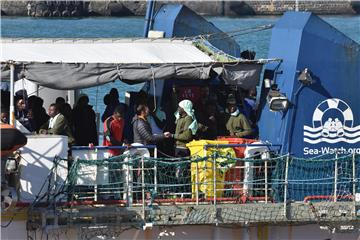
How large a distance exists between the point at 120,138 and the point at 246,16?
55.1 m

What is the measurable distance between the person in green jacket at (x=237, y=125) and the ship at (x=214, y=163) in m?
0.17

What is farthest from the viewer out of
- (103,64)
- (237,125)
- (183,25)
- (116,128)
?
(183,25)

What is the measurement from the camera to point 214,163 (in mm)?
16719

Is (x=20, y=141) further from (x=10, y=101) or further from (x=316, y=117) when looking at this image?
(x=316, y=117)

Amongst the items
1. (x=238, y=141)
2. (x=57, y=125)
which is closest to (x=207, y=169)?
(x=238, y=141)

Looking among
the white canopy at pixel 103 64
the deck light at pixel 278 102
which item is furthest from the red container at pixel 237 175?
the white canopy at pixel 103 64

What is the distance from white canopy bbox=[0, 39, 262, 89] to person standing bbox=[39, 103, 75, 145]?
38 cm

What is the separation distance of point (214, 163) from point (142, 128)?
3.53 ft

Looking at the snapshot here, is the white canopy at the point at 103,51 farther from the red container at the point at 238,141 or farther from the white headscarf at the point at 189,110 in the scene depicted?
the red container at the point at 238,141

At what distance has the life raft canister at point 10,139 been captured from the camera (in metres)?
15.6

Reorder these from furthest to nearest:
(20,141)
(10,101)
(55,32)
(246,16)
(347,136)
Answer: (246,16), (55,32), (347,136), (10,101), (20,141)

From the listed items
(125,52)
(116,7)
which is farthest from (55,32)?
(125,52)

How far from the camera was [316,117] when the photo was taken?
697 inches

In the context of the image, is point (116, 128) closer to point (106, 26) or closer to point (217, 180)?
point (217, 180)
